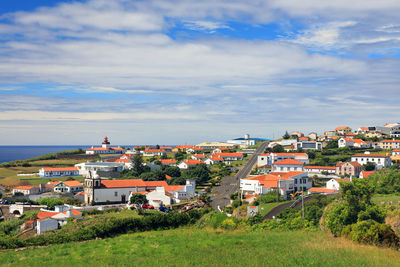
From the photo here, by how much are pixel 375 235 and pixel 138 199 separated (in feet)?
129

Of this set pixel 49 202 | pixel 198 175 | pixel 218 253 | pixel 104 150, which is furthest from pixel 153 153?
pixel 218 253

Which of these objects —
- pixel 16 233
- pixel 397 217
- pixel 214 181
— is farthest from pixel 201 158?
pixel 397 217

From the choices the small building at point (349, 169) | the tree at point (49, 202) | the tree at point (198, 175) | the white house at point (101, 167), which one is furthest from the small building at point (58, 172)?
the small building at point (349, 169)

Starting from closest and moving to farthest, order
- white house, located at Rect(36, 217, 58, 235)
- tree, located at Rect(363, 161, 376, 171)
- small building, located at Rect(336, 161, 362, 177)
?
white house, located at Rect(36, 217, 58, 235), small building, located at Rect(336, 161, 362, 177), tree, located at Rect(363, 161, 376, 171)

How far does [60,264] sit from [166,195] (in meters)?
37.9

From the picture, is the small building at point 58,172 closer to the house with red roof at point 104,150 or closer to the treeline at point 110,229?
the house with red roof at point 104,150

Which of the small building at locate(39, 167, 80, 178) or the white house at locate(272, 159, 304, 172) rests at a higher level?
the white house at locate(272, 159, 304, 172)

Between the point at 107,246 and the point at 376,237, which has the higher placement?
the point at 376,237

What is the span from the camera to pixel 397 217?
2377 cm

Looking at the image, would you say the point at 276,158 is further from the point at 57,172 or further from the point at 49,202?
the point at 57,172

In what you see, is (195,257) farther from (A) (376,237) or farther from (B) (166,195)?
(B) (166,195)

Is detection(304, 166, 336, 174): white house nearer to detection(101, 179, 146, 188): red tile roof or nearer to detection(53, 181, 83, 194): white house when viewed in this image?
detection(101, 179, 146, 188): red tile roof

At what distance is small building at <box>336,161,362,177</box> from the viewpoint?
70562mm

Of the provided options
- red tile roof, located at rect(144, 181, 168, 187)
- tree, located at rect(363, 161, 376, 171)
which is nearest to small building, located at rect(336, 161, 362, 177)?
tree, located at rect(363, 161, 376, 171)
